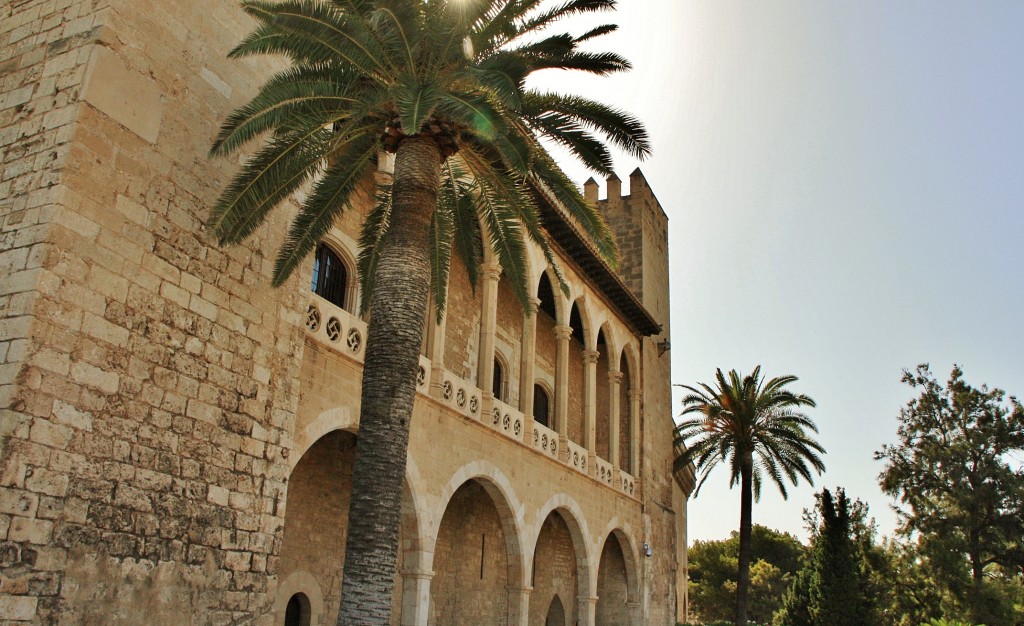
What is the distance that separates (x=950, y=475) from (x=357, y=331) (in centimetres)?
2561

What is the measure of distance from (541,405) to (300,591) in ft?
34.4

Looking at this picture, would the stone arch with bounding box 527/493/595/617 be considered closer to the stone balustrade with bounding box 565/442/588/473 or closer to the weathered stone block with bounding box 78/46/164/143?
the stone balustrade with bounding box 565/442/588/473

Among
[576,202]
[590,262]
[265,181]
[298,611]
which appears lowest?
[298,611]

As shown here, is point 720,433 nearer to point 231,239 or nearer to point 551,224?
point 551,224

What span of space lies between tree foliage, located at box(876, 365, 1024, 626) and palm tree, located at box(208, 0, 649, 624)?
24.8 metres

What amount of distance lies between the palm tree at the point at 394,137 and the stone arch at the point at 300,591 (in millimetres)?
5134

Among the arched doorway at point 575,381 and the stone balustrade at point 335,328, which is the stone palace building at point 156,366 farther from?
the arched doorway at point 575,381

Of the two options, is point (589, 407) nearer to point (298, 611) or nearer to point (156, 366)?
point (298, 611)

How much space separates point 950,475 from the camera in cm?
3086

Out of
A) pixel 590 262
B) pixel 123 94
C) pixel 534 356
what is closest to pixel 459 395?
pixel 534 356

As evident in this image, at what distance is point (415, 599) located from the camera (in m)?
13.6

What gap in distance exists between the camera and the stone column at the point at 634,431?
24.5 metres

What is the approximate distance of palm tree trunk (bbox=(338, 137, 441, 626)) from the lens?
8383 mm

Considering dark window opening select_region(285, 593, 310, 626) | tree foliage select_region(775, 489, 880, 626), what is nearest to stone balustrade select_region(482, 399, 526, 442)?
dark window opening select_region(285, 593, 310, 626)
